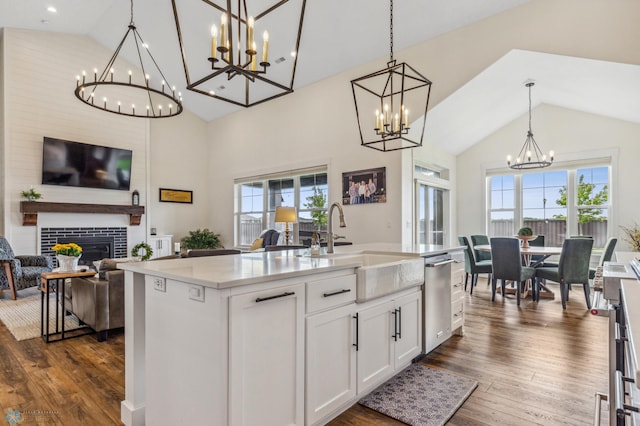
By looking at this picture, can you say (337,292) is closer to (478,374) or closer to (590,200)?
(478,374)

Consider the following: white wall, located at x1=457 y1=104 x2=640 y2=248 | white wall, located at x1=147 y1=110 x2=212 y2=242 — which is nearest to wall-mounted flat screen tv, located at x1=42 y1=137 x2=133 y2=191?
white wall, located at x1=147 y1=110 x2=212 y2=242

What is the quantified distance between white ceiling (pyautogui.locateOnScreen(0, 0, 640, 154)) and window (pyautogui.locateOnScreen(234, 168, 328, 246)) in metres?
1.98

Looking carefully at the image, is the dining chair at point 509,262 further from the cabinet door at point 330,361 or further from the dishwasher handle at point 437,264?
the cabinet door at point 330,361

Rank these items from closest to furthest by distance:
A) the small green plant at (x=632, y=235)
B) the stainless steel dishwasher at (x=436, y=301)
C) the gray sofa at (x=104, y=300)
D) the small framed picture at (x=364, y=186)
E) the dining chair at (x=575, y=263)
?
1. the stainless steel dishwasher at (x=436, y=301)
2. the gray sofa at (x=104, y=300)
3. the dining chair at (x=575, y=263)
4. the small green plant at (x=632, y=235)
5. the small framed picture at (x=364, y=186)

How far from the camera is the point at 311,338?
1.87 meters

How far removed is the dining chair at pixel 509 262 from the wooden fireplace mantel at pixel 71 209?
699cm

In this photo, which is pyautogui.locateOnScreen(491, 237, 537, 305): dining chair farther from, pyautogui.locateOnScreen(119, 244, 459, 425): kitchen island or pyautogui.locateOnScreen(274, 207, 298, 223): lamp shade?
pyautogui.locateOnScreen(119, 244, 459, 425): kitchen island

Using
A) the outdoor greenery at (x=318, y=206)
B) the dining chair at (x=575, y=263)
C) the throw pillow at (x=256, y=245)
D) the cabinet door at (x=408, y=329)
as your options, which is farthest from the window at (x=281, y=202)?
the dining chair at (x=575, y=263)

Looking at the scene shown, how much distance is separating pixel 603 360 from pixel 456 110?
4.09 metres

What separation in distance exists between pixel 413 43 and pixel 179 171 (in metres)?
6.14

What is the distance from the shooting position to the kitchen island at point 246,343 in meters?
1.53

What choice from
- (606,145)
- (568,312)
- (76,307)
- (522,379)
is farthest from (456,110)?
(76,307)

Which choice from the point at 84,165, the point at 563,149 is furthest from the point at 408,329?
the point at 84,165

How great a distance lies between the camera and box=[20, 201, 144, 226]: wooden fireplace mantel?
244 inches
